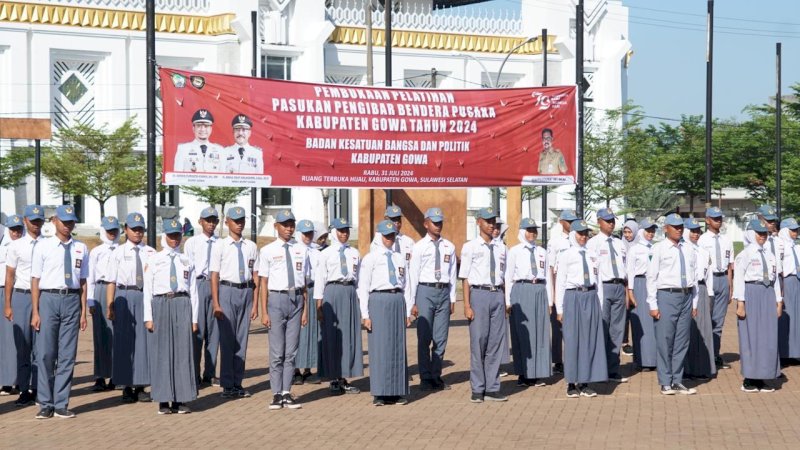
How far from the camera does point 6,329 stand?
14.5 metres

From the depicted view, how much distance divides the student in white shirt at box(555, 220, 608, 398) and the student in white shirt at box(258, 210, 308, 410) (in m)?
2.85

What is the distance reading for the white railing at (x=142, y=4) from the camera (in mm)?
48938

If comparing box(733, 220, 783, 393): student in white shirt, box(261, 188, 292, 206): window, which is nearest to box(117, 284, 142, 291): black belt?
box(733, 220, 783, 393): student in white shirt

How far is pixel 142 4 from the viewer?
50.5 m

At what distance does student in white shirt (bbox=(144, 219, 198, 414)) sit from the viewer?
13.2 m

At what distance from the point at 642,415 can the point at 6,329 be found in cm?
676

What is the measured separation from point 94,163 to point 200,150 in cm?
3018

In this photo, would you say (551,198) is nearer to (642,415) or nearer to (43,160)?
(43,160)

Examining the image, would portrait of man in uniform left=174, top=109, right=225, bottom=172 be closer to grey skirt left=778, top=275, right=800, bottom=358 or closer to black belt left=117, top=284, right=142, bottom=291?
black belt left=117, top=284, right=142, bottom=291

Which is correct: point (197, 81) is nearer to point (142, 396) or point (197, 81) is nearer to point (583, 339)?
point (142, 396)

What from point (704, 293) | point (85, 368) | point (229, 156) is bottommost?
point (85, 368)

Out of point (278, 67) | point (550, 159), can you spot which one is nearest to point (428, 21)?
point (278, 67)

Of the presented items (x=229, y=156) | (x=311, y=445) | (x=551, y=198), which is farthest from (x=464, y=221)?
(x=551, y=198)

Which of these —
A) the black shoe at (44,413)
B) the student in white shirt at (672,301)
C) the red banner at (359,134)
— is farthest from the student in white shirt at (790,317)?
the black shoe at (44,413)
